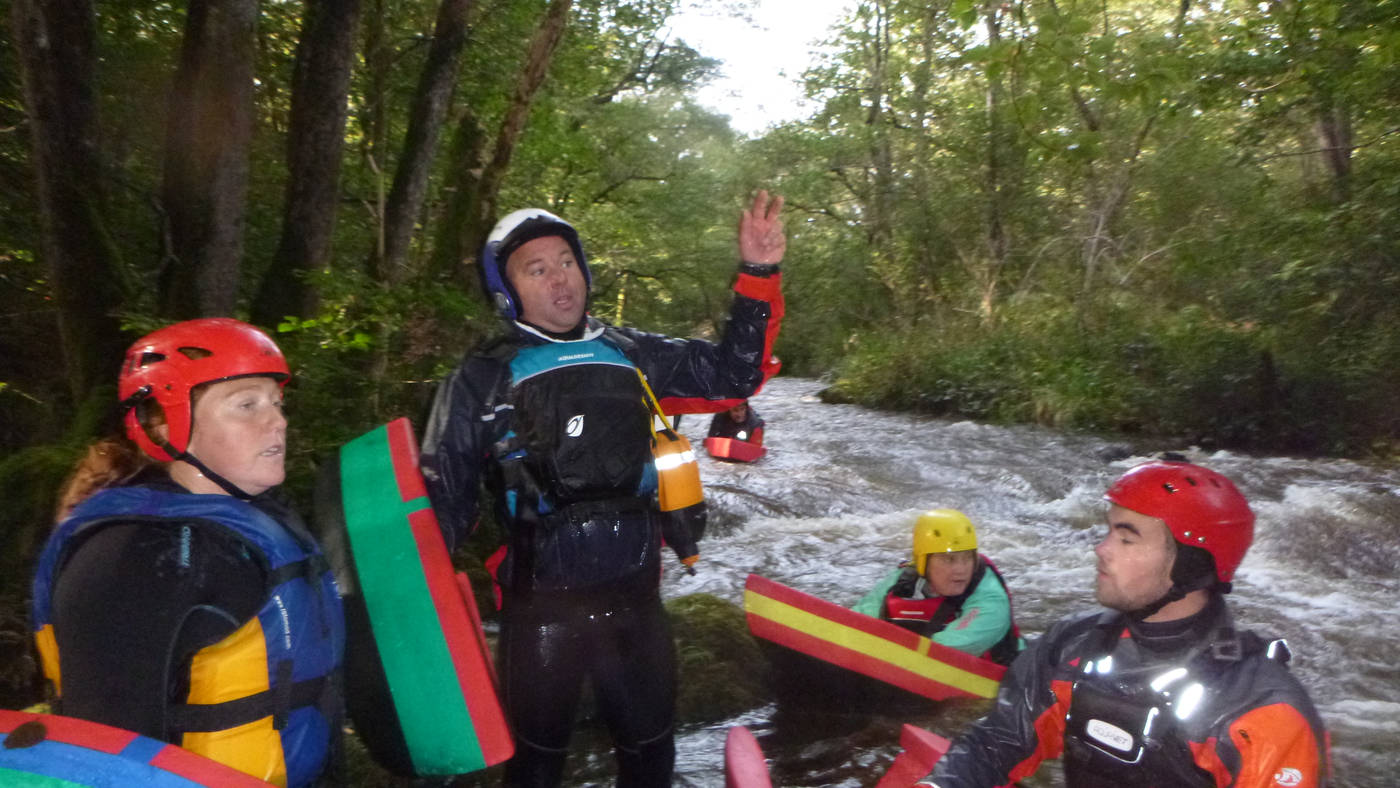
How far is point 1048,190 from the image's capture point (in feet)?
64.5

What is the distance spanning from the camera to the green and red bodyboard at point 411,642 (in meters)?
2.31

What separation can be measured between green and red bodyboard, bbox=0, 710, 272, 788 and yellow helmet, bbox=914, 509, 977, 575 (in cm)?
363

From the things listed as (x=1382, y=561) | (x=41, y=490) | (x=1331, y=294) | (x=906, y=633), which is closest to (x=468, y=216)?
(x=41, y=490)

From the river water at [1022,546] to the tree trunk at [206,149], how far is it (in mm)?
3100

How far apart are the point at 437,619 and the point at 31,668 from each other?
285cm

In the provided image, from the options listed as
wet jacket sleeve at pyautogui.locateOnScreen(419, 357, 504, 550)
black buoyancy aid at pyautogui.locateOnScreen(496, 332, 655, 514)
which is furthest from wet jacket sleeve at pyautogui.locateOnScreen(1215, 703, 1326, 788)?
wet jacket sleeve at pyautogui.locateOnScreen(419, 357, 504, 550)

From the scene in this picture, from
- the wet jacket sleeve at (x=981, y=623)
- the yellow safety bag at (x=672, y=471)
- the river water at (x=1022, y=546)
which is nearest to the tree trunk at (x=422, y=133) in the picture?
the river water at (x=1022, y=546)

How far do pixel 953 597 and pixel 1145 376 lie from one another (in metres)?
11.2

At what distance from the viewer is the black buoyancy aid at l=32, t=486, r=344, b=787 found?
1601 mm

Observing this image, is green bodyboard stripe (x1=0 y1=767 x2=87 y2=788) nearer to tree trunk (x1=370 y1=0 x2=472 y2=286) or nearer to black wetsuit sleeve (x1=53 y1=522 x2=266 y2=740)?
black wetsuit sleeve (x1=53 y1=522 x2=266 y2=740)

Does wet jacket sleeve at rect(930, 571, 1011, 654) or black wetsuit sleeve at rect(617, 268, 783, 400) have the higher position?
black wetsuit sleeve at rect(617, 268, 783, 400)

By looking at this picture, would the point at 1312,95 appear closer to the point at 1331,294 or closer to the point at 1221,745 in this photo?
the point at 1331,294

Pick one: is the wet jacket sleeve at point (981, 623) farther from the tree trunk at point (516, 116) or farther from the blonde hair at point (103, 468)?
the tree trunk at point (516, 116)

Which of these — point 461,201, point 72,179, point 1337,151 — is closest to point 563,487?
point 72,179
